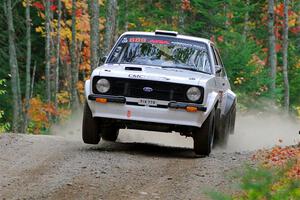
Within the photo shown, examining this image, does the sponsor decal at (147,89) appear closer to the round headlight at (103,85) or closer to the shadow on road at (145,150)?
the round headlight at (103,85)

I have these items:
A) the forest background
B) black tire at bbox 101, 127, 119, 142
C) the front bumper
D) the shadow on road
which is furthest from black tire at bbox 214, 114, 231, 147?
the forest background

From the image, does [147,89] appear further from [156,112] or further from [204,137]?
[204,137]

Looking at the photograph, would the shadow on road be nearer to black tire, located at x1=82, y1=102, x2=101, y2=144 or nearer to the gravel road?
the gravel road

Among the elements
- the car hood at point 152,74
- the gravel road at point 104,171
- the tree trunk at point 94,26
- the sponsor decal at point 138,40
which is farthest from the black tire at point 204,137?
the tree trunk at point 94,26

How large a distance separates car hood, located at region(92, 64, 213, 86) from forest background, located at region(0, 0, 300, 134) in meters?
8.79

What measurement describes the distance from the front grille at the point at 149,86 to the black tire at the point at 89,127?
1.86 ft

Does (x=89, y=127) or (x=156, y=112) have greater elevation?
(x=156, y=112)

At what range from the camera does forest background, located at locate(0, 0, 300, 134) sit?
89.7ft

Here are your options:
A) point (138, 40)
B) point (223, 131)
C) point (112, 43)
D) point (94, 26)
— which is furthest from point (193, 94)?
point (112, 43)

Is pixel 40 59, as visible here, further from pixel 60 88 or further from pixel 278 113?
pixel 278 113

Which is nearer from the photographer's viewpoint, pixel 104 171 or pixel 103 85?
pixel 104 171

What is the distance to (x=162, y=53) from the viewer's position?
43.1 ft

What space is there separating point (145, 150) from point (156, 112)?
4.49ft

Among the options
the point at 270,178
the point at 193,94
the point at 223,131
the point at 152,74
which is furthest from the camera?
the point at 223,131
